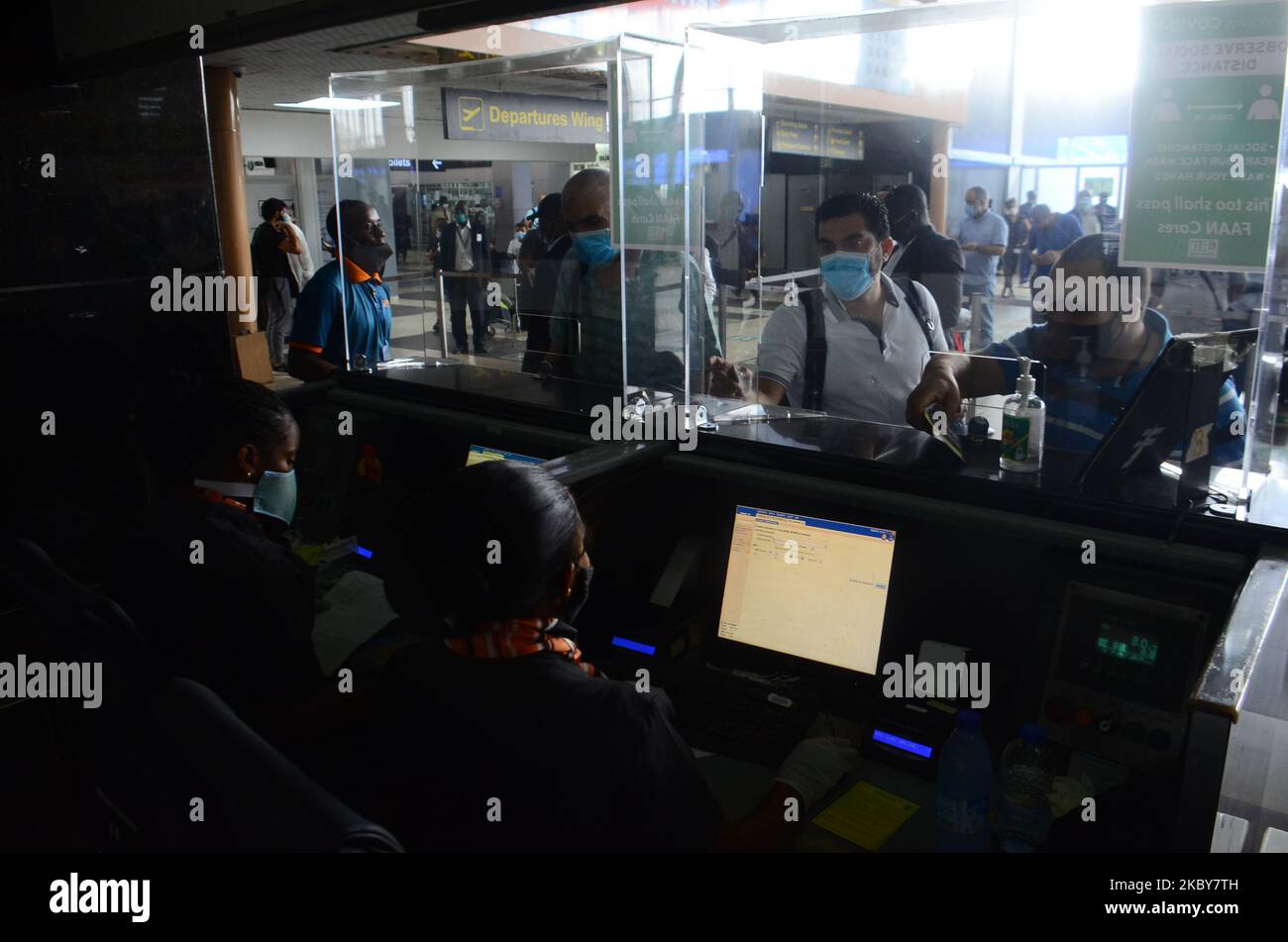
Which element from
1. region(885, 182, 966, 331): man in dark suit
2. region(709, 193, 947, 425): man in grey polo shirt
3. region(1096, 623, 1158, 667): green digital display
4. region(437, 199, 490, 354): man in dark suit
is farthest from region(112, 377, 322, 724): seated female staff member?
region(885, 182, 966, 331): man in dark suit

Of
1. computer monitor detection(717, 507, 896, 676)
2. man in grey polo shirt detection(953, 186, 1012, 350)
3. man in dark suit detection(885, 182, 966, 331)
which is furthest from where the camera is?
man in grey polo shirt detection(953, 186, 1012, 350)

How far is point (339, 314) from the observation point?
367 centimetres

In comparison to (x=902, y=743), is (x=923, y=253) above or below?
above

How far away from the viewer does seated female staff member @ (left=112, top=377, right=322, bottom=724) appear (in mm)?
1805

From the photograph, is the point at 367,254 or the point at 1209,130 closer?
the point at 1209,130

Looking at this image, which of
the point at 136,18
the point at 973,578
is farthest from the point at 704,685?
the point at 136,18

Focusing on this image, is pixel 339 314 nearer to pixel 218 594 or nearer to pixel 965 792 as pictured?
pixel 218 594

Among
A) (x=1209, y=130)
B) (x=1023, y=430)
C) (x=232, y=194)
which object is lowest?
(x=1023, y=430)

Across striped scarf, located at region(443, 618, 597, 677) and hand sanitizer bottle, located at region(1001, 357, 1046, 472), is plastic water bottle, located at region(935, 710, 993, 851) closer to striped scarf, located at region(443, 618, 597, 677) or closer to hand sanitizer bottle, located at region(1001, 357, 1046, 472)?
hand sanitizer bottle, located at region(1001, 357, 1046, 472)

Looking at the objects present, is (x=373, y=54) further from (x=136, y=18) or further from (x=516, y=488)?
(x=516, y=488)

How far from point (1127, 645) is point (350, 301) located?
2949 millimetres

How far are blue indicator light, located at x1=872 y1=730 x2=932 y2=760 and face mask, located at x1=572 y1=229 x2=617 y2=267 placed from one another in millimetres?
1951

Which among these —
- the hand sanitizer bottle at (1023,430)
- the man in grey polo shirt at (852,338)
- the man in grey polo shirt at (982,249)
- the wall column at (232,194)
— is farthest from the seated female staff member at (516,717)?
the wall column at (232,194)

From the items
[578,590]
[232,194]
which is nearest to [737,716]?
[578,590]
